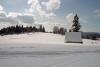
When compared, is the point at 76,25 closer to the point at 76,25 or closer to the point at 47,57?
the point at 76,25

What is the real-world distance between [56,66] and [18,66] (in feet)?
5.34

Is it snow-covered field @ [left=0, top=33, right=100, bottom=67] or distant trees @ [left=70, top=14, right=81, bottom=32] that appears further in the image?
distant trees @ [left=70, top=14, right=81, bottom=32]

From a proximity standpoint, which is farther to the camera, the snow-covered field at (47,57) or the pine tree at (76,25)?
the pine tree at (76,25)

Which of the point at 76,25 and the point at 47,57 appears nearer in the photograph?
the point at 47,57

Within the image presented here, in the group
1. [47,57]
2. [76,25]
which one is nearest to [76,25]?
[76,25]

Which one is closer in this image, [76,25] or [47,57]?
[47,57]

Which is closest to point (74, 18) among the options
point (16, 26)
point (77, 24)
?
point (77, 24)

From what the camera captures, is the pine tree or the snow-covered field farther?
the pine tree

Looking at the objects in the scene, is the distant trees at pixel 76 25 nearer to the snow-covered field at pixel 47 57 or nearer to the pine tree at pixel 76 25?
the pine tree at pixel 76 25

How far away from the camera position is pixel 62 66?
6.07 m

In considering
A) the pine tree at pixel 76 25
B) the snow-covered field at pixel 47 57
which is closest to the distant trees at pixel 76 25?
the pine tree at pixel 76 25

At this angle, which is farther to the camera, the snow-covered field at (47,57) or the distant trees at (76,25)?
the distant trees at (76,25)

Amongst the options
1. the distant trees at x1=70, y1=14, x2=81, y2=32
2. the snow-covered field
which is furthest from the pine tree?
the snow-covered field

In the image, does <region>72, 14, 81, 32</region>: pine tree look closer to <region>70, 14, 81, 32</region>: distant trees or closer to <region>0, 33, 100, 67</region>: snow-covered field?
<region>70, 14, 81, 32</region>: distant trees
